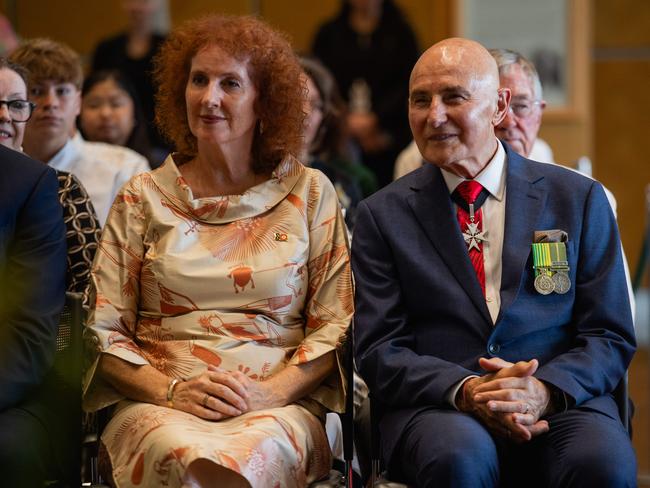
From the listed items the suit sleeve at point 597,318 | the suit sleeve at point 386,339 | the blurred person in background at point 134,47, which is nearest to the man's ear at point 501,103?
the suit sleeve at point 597,318

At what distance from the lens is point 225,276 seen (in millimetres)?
2805

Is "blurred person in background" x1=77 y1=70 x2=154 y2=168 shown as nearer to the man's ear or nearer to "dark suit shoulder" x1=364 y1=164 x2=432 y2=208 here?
"dark suit shoulder" x1=364 y1=164 x2=432 y2=208

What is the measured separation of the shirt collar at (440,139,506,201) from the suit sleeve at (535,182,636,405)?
0.77 feet

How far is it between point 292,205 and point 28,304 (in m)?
0.75

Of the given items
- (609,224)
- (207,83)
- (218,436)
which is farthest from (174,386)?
(609,224)

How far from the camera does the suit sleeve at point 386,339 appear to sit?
2.57 meters

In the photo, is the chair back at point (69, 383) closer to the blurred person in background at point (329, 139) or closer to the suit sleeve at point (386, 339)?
the suit sleeve at point (386, 339)

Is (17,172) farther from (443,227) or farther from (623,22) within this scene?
(623,22)

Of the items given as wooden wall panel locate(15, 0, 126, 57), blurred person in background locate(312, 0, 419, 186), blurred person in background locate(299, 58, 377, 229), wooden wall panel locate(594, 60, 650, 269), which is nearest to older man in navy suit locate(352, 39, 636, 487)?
blurred person in background locate(299, 58, 377, 229)

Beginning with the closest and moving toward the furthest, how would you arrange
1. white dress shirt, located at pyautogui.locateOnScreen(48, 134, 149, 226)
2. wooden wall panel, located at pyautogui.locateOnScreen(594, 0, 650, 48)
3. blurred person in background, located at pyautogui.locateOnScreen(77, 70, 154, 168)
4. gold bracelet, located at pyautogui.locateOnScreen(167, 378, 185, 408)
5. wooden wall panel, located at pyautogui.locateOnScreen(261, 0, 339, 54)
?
gold bracelet, located at pyautogui.locateOnScreen(167, 378, 185, 408)
white dress shirt, located at pyautogui.locateOnScreen(48, 134, 149, 226)
blurred person in background, located at pyautogui.locateOnScreen(77, 70, 154, 168)
wooden wall panel, located at pyautogui.locateOnScreen(261, 0, 339, 54)
wooden wall panel, located at pyautogui.locateOnScreen(594, 0, 650, 48)

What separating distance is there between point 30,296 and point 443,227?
3.52 ft

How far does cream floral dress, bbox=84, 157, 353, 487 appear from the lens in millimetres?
2775

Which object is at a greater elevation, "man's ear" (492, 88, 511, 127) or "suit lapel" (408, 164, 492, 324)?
"man's ear" (492, 88, 511, 127)

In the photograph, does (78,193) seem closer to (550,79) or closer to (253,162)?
(253,162)
